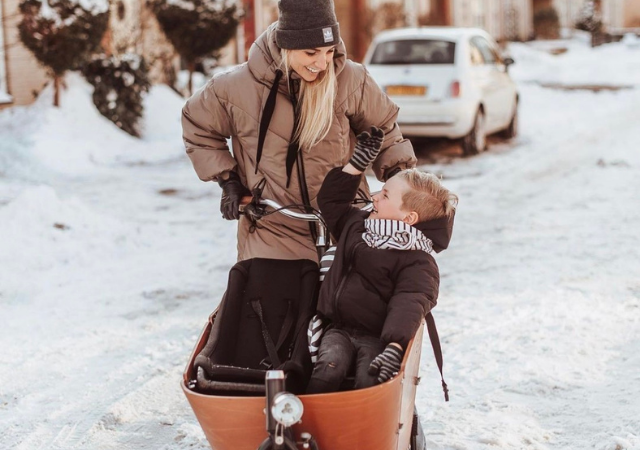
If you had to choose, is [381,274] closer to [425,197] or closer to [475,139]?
[425,197]

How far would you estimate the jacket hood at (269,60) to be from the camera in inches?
144

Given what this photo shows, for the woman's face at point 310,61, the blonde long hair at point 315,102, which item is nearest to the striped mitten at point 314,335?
the blonde long hair at point 315,102

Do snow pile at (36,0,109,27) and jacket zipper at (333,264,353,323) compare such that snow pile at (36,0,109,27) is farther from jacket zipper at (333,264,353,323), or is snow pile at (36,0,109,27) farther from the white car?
jacket zipper at (333,264,353,323)

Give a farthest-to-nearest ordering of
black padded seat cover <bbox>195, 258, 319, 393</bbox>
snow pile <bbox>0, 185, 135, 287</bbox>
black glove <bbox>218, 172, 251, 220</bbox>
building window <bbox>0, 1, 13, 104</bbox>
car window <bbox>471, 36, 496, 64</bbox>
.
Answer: car window <bbox>471, 36, 496, 64</bbox> < building window <bbox>0, 1, 13, 104</bbox> < snow pile <bbox>0, 185, 135, 287</bbox> < black glove <bbox>218, 172, 251, 220</bbox> < black padded seat cover <bbox>195, 258, 319, 393</bbox>

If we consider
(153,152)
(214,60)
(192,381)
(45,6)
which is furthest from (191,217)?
(214,60)

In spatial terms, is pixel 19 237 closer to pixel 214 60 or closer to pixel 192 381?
pixel 192 381

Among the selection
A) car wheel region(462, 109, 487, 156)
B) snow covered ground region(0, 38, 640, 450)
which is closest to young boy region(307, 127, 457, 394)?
snow covered ground region(0, 38, 640, 450)

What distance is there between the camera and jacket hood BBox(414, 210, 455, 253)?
3.35m

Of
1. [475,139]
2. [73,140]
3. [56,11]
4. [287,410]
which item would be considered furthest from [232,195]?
[56,11]

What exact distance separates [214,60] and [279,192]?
13671mm

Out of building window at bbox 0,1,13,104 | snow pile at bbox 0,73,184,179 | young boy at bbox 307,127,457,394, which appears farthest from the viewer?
building window at bbox 0,1,13,104

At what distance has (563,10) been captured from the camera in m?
44.2

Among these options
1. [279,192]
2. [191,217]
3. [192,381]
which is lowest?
[191,217]

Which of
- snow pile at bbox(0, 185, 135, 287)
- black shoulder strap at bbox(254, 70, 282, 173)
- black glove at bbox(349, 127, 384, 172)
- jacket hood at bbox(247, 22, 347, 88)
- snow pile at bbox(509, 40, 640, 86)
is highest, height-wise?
jacket hood at bbox(247, 22, 347, 88)
